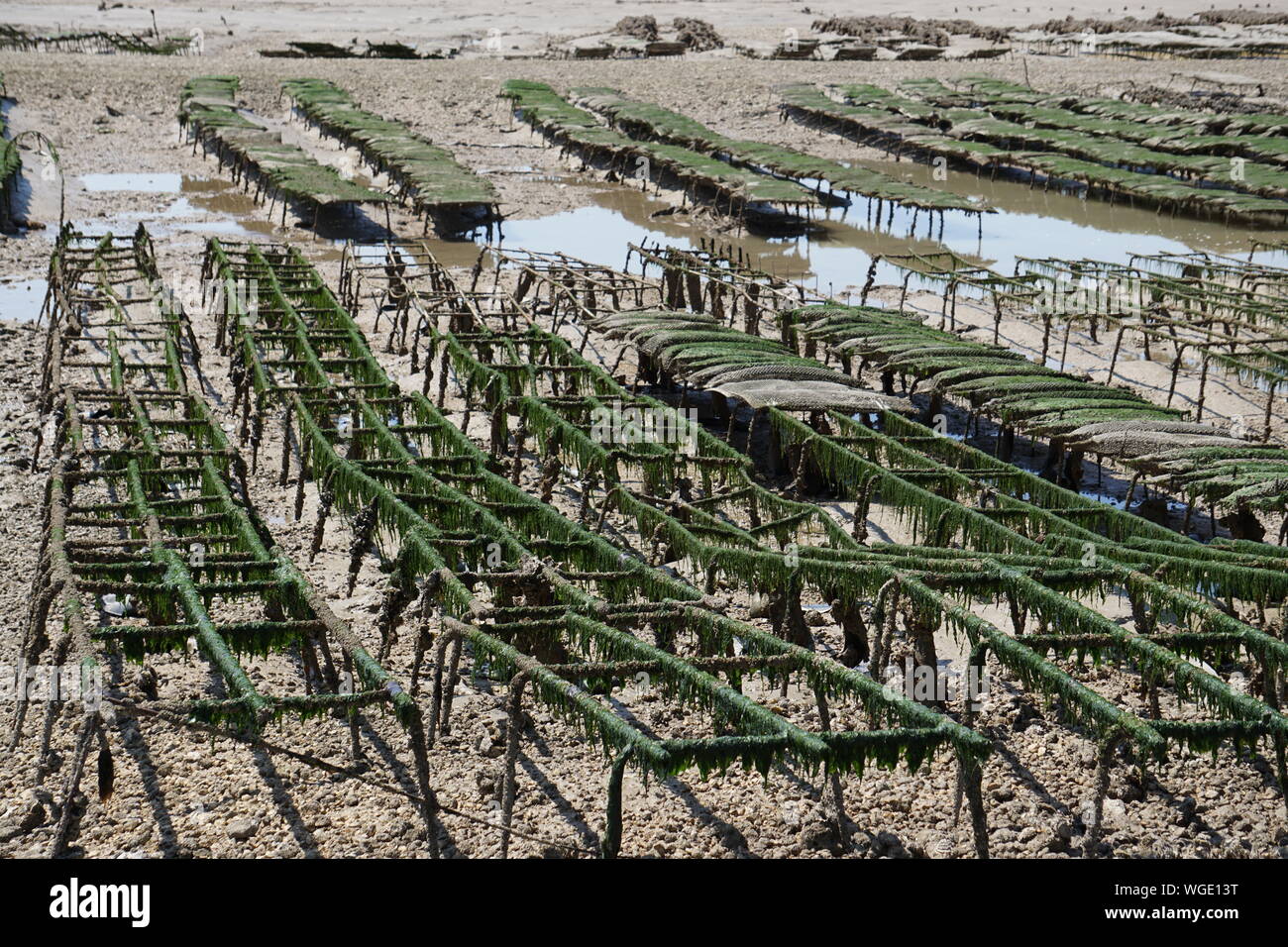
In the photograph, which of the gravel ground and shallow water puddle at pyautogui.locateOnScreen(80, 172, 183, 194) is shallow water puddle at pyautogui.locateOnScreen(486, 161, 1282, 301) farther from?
the gravel ground

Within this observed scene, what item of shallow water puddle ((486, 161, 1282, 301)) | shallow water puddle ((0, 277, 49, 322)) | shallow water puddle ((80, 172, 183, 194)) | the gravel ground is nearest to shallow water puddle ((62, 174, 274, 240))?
shallow water puddle ((80, 172, 183, 194))

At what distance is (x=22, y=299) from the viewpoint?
26.6m

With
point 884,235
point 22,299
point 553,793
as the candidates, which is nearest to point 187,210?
point 22,299

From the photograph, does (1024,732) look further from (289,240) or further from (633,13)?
(633,13)

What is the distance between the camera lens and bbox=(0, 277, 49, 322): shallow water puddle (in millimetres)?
25395

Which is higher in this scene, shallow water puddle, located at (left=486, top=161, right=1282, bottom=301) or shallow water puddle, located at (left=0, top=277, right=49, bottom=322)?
shallow water puddle, located at (left=486, top=161, right=1282, bottom=301)

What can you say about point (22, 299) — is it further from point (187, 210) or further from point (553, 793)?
point (553, 793)

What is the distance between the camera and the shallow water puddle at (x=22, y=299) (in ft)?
83.3

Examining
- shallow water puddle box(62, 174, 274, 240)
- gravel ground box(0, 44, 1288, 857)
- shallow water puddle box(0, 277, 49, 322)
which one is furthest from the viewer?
shallow water puddle box(62, 174, 274, 240)

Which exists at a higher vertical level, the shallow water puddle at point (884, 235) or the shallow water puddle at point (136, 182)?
the shallow water puddle at point (136, 182)

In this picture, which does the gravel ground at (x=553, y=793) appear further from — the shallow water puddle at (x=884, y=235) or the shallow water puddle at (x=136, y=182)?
the shallow water puddle at (x=136, y=182)

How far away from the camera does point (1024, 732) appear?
12297 millimetres

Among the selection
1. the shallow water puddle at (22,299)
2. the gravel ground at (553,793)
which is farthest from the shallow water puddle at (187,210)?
the gravel ground at (553,793)

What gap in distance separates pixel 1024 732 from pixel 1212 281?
681 inches
